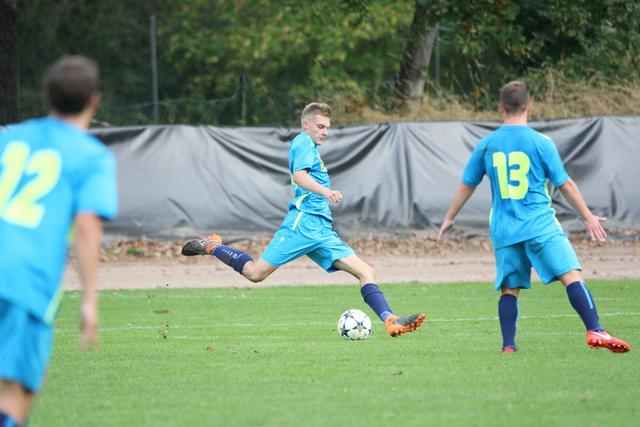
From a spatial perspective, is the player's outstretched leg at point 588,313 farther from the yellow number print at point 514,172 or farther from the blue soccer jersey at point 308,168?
the blue soccer jersey at point 308,168

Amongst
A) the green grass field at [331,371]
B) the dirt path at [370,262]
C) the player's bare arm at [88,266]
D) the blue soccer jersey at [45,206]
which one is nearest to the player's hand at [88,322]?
the player's bare arm at [88,266]

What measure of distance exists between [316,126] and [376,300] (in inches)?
62.5

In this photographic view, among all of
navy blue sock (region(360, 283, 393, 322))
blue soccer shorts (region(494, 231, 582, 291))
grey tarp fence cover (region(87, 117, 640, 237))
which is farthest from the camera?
grey tarp fence cover (region(87, 117, 640, 237))

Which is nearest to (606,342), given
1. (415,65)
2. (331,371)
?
(331,371)

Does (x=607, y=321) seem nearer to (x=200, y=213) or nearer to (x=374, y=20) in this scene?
(x=200, y=213)

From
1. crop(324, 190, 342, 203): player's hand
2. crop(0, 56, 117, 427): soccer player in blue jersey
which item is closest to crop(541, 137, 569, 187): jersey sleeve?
crop(324, 190, 342, 203): player's hand

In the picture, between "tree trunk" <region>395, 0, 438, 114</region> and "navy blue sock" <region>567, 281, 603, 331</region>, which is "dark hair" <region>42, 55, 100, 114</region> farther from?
"tree trunk" <region>395, 0, 438, 114</region>

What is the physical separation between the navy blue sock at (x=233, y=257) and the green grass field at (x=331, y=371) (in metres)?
0.63

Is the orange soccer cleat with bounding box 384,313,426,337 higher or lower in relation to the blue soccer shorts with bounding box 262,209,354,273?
lower

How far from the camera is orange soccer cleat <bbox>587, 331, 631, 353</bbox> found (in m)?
8.31

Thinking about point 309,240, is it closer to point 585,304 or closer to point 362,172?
point 585,304

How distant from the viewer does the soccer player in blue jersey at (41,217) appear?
483 cm

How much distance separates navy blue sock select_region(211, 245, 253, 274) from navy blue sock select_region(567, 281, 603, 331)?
3.34 m

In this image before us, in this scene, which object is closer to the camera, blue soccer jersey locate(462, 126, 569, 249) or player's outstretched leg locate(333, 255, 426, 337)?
blue soccer jersey locate(462, 126, 569, 249)
